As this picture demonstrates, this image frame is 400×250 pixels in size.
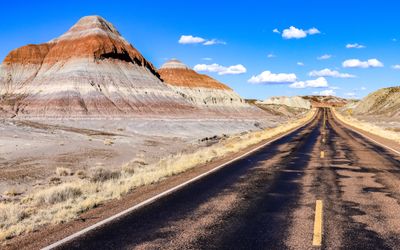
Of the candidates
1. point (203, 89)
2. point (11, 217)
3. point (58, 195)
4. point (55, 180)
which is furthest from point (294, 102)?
point (11, 217)

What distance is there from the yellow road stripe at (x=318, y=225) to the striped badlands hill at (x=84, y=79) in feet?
191

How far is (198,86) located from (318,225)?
109 m

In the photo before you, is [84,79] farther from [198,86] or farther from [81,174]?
[81,174]

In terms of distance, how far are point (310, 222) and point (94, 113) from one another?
60130 mm

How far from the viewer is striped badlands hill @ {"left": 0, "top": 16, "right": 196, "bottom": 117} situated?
65.6m

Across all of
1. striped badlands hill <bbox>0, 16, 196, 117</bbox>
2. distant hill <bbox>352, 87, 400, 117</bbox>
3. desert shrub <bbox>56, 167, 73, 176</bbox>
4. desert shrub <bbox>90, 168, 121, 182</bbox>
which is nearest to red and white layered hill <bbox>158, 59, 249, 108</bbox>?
striped badlands hill <bbox>0, 16, 196, 117</bbox>

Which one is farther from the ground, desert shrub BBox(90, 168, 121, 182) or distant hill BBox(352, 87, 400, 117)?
distant hill BBox(352, 87, 400, 117)

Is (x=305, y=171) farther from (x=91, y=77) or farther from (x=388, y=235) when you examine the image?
(x=91, y=77)

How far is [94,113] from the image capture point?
63344mm

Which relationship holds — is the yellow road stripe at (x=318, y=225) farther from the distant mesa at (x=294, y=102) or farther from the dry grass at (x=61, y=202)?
the distant mesa at (x=294, y=102)

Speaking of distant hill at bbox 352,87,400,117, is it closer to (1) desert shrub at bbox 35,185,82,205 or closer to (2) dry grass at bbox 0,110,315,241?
(2) dry grass at bbox 0,110,315,241

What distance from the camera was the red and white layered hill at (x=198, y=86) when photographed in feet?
347

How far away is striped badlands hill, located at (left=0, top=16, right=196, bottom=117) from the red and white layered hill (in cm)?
2080

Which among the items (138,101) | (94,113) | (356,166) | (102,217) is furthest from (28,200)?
(138,101)
